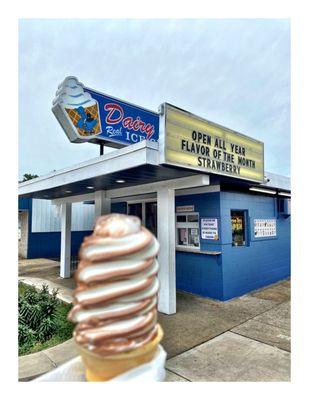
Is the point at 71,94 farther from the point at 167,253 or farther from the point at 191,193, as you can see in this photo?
the point at 167,253

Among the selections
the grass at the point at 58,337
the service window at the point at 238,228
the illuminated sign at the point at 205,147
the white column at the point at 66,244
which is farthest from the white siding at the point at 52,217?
the illuminated sign at the point at 205,147

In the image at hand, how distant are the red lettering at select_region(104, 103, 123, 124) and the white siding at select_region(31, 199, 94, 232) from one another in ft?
30.4

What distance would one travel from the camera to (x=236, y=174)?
6320 mm

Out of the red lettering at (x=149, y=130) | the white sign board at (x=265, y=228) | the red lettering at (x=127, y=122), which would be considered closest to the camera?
the red lettering at (x=127, y=122)

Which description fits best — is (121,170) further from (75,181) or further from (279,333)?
(279,333)

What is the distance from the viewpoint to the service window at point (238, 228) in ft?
26.3

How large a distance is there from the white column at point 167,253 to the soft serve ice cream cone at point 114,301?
13.2 feet

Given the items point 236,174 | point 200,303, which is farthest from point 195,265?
point 236,174

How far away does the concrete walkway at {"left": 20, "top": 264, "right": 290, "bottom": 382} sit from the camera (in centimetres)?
384

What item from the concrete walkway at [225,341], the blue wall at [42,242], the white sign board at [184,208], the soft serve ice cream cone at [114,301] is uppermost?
the white sign board at [184,208]

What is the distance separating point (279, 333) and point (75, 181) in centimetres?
520

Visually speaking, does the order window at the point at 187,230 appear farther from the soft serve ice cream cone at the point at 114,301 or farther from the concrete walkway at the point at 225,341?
the soft serve ice cream cone at the point at 114,301

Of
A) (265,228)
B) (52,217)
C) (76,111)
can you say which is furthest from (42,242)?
(265,228)

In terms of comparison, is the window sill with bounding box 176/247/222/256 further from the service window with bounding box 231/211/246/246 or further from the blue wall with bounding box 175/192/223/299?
the service window with bounding box 231/211/246/246
